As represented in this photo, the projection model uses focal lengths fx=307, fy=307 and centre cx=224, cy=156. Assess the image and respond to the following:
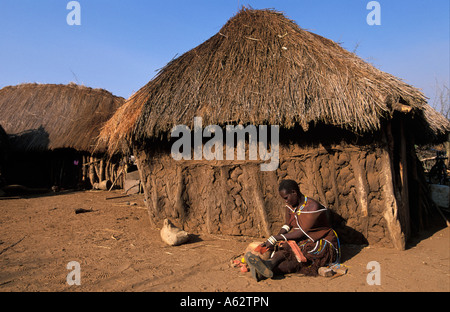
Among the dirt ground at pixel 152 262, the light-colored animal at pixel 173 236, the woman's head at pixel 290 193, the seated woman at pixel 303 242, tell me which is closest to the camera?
the dirt ground at pixel 152 262

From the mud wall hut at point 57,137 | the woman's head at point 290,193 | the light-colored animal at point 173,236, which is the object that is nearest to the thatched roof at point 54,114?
the mud wall hut at point 57,137

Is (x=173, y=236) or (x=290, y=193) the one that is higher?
(x=290, y=193)

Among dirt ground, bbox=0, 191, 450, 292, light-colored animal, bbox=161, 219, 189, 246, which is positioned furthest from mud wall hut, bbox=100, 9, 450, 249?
light-colored animal, bbox=161, 219, 189, 246

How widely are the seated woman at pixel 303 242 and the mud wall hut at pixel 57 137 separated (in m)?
8.63

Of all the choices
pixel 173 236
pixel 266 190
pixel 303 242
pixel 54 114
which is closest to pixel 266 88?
pixel 266 190

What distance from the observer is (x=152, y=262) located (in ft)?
13.1

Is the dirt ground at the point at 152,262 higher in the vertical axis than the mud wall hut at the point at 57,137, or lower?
lower

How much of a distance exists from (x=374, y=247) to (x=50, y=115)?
12670 millimetres

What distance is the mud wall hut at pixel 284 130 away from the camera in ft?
14.6

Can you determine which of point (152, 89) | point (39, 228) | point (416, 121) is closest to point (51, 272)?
point (39, 228)

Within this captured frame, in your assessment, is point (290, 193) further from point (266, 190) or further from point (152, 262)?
point (152, 262)

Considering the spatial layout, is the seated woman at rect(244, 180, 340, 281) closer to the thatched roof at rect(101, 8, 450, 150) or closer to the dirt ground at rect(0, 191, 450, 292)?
the dirt ground at rect(0, 191, 450, 292)

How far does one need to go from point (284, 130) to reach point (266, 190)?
3.26ft

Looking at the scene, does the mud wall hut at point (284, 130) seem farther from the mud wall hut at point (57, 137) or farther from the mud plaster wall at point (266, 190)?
the mud wall hut at point (57, 137)
